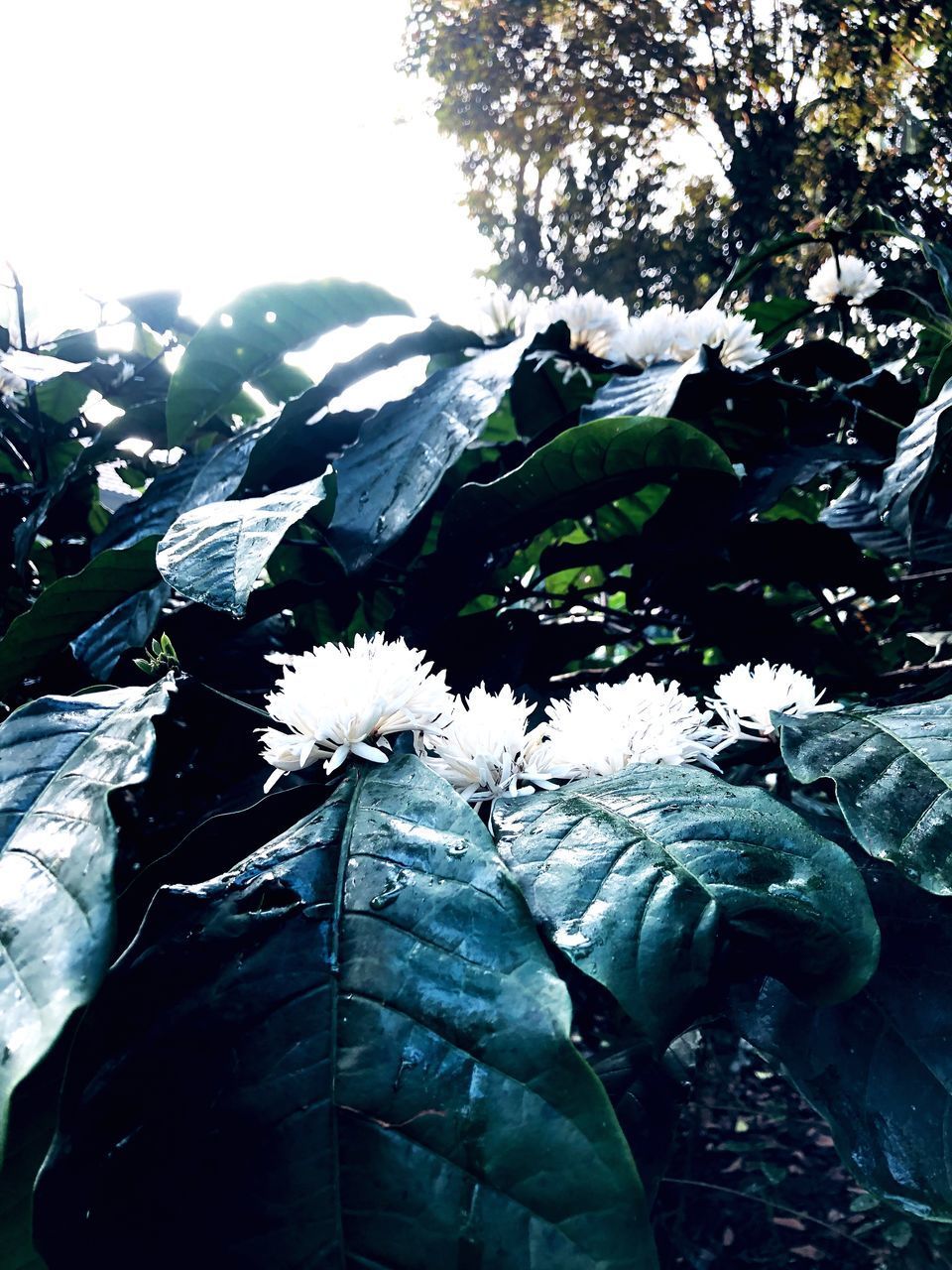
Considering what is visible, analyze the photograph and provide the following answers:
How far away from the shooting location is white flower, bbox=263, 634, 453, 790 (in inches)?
17.9

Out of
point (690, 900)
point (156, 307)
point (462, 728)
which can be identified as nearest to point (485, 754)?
point (462, 728)

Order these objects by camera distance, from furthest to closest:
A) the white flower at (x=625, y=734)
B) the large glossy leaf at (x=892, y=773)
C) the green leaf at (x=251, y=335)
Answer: the green leaf at (x=251, y=335)
the white flower at (x=625, y=734)
the large glossy leaf at (x=892, y=773)

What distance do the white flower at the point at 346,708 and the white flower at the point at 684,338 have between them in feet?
1.93

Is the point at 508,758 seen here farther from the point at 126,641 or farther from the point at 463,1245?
the point at 126,641

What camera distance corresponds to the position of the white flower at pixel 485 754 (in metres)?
0.47

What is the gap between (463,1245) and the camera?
0.28 metres

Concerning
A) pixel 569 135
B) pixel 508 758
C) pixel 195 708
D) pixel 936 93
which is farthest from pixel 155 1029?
pixel 569 135

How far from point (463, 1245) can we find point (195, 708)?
442mm

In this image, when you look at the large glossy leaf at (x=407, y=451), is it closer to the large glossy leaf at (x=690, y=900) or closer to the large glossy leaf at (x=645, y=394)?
the large glossy leaf at (x=645, y=394)

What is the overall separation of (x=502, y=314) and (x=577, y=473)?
55cm

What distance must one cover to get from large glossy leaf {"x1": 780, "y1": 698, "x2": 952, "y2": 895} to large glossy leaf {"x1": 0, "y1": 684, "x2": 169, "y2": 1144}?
32cm

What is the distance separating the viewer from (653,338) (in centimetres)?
94

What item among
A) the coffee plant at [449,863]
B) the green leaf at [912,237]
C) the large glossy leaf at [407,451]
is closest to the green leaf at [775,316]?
the green leaf at [912,237]

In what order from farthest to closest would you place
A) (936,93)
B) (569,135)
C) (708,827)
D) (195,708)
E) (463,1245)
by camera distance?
1. (569,135)
2. (936,93)
3. (195,708)
4. (708,827)
5. (463,1245)
